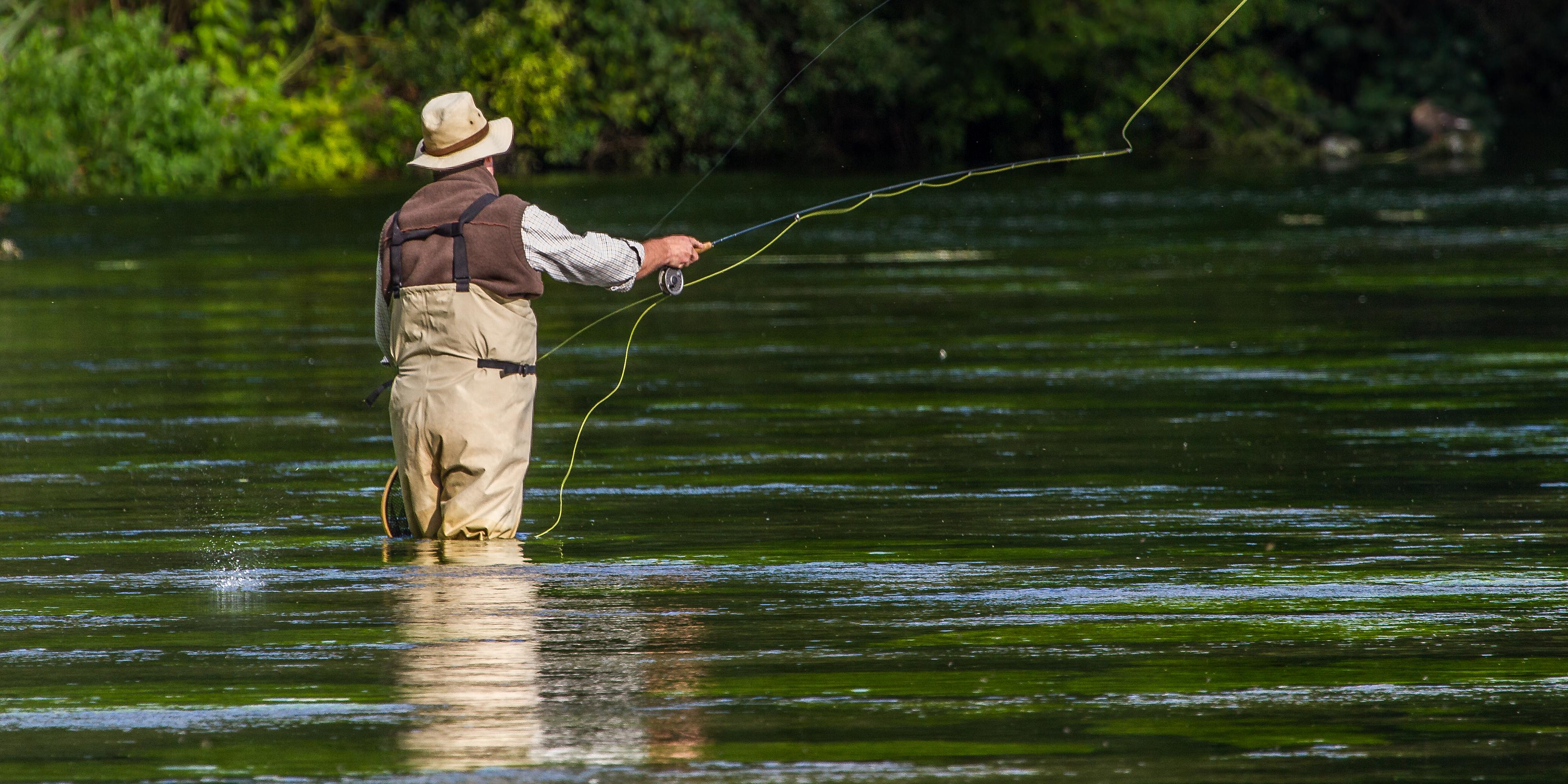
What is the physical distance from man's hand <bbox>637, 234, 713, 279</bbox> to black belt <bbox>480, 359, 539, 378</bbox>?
0.43 m

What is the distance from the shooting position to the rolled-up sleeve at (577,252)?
21.3 ft

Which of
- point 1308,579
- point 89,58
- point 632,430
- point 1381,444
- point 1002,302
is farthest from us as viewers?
point 89,58

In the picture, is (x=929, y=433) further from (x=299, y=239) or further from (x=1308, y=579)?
(x=299, y=239)

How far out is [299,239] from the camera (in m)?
20.5

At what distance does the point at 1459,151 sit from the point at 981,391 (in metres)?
24.7

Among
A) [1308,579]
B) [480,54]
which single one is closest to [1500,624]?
[1308,579]

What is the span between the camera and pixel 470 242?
21.4 ft

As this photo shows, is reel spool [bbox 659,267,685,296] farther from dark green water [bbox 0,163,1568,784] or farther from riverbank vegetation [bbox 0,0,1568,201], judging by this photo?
riverbank vegetation [bbox 0,0,1568,201]

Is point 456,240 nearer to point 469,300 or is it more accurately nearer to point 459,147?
point 469,300

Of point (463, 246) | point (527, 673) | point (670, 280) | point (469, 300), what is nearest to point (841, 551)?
point (670, 280)

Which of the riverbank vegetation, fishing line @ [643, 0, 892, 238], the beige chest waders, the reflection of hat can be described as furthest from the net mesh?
the riverbank vegetation

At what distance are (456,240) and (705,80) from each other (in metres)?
28.0

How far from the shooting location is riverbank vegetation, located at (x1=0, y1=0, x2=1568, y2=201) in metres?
31.5

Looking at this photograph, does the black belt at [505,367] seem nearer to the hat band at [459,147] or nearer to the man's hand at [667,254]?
the man's hand at [667,254]
